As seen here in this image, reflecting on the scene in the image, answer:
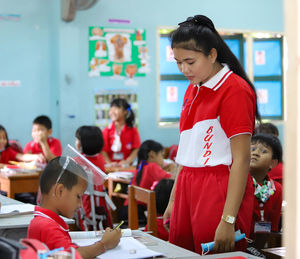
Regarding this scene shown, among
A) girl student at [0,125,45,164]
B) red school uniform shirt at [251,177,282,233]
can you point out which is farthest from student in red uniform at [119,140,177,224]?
red school uniform shirt at [251,177,282,233]

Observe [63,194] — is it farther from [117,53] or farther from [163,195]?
[117,53]

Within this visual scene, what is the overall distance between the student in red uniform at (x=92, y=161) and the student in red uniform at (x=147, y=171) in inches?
11.9

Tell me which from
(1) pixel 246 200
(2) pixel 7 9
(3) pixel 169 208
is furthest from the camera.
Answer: (2) pixel 7 9

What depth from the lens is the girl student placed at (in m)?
5.21

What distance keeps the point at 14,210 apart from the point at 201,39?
3.77 feet

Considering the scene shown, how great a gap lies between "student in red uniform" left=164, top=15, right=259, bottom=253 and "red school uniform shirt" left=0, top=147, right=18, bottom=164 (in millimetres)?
3900

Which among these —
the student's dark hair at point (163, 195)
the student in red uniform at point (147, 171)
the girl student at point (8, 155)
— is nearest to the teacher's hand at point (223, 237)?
the student's dark hair at point (163, 195)

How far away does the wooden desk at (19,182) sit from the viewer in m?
4.39

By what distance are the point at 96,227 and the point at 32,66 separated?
10.4ft

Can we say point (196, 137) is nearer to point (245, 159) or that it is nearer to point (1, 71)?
point (245, 159)

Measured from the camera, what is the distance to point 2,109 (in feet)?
20.6

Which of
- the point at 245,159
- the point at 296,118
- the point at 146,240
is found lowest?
the point at 146,240

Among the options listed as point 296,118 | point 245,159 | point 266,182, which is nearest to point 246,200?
point 245,159

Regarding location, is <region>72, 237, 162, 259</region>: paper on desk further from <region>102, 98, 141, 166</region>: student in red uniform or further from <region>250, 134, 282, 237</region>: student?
<region>102, 98, 141, 166</region>: student in red uniform
